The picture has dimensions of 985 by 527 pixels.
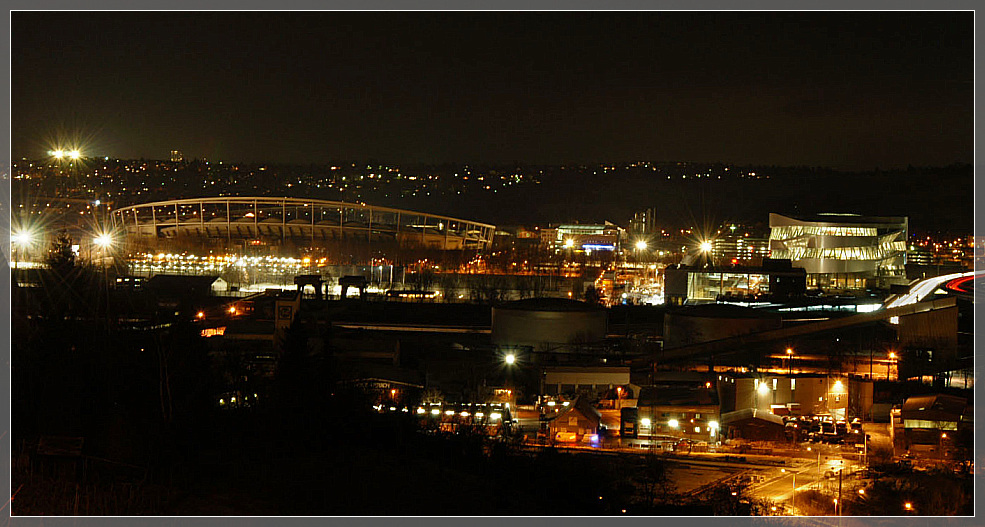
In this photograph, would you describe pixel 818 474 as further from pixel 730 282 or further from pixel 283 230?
pixel 283 230

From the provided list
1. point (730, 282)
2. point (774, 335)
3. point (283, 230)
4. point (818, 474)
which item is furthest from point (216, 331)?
point (283, 230)

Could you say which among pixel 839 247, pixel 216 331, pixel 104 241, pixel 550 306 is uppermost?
pixel 839 247

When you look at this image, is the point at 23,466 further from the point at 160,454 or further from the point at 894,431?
the point at 894,431

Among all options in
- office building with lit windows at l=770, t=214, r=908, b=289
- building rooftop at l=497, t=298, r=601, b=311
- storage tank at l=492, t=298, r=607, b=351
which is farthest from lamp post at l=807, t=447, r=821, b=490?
office building with lit windows at l=770, t=214, r=908, b=289

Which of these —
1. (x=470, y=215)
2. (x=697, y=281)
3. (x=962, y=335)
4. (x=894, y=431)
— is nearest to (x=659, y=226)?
(x=470, y=215)

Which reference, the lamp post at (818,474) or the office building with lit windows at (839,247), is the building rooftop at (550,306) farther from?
the office building with lit windows at (839,247)

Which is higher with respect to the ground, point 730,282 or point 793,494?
point 730,282
